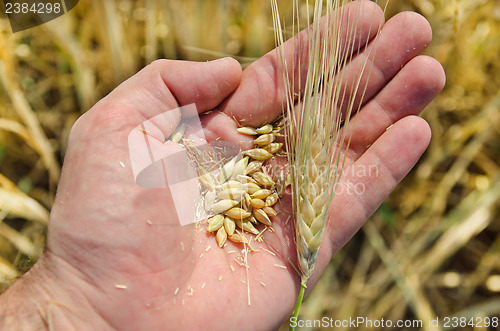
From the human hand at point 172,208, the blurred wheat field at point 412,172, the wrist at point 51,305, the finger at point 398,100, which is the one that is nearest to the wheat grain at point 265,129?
the human hand at point 172,208

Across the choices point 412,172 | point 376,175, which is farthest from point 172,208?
point 412,172

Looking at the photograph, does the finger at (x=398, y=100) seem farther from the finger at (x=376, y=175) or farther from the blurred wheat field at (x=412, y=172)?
the blurred wheat field at (x=412, y=172)

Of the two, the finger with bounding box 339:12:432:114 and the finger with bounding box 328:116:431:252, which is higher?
the finger with bounding box 339:12:432:114

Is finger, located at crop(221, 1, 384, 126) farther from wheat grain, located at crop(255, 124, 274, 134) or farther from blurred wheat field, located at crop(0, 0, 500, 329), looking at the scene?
blurred wheat field, located at crop(0, 0, 500, 329)

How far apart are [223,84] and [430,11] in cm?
120

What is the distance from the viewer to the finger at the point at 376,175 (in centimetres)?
160

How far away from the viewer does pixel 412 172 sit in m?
2.11

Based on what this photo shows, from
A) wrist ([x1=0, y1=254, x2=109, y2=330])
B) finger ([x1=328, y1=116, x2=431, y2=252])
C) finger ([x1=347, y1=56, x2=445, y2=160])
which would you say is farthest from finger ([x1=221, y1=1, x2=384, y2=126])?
wrist ([x1=0, y1=254, x2=109, y2=330])

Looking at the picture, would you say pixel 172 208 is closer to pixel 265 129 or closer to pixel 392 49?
pixel 265 129

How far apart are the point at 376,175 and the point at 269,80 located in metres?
0.57

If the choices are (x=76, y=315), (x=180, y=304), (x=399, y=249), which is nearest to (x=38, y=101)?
(x=76, y=315)

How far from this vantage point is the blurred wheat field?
1884 millimetres

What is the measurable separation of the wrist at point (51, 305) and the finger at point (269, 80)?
0.85 meters

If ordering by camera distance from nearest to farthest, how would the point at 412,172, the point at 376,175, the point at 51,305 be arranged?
the point at 51,305
the point at 376,175
the point at 412,172
